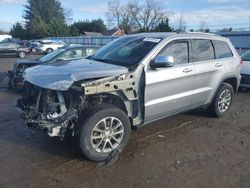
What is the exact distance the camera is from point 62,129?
441 centimetres

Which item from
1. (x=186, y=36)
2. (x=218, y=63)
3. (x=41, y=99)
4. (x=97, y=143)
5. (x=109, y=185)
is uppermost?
(x=186, y=36)

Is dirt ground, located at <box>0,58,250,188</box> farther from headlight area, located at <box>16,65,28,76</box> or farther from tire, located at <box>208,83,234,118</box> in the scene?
headlight area, located at <box>16,65,28,76</box>

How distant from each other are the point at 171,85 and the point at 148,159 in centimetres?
145

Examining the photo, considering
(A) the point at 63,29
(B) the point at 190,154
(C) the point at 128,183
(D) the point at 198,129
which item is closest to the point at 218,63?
(D) the point at 198,129

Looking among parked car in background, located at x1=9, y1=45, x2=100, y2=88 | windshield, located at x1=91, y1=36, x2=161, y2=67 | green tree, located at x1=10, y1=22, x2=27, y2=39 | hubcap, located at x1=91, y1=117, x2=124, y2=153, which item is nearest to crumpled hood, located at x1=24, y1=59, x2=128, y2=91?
windshield, located at x1=91, y1=36, x2=161, y2=67

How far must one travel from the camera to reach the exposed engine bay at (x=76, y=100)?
4402mm

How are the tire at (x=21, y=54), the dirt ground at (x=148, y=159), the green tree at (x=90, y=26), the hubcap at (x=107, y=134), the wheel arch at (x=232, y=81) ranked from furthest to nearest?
the green tree at (x=90, y=26), the tire at (x=21, y=54), the wheel arch at (x=232, y=81), the hubcap at (x=107, y=134), the dirt ground at (x=148, y=159)

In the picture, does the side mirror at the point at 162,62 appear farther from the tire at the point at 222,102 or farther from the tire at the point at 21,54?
the tire at the point at 21,54

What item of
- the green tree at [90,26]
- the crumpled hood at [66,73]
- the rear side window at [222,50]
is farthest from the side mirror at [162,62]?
the green tree at [90,26]

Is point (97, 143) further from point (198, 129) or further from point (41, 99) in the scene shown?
point (198, 129)

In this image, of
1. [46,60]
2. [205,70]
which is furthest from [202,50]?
[46,60]

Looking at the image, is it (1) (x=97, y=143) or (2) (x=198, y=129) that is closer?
(1) (x=97, y=143)

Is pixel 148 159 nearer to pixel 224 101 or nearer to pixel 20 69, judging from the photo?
pixel 224 101

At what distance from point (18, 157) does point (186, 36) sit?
12.1 ft
